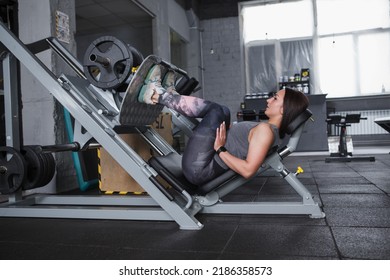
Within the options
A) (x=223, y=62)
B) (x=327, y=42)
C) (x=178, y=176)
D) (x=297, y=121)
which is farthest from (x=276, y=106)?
(x=327, y=42)

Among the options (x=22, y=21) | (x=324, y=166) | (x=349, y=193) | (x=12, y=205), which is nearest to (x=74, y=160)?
(x=12, y=205)

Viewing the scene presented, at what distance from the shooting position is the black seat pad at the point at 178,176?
2064mm

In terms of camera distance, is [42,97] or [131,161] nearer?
[131,161]

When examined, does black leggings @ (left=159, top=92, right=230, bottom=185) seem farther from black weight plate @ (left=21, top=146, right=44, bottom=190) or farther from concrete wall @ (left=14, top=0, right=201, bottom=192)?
concrete wall @ (left=14, top=0, right=201, bottom=192)

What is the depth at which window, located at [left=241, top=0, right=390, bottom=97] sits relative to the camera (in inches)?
328

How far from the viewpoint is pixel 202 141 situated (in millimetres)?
2018

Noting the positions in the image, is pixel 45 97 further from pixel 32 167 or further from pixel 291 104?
pixel 291 104

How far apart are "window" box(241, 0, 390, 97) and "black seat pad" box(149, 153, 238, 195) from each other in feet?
23.1

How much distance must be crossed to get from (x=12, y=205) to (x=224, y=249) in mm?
1736

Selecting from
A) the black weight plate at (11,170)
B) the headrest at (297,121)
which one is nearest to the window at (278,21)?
the headrest at (297,121)

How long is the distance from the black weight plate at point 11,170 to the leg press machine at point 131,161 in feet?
0.26

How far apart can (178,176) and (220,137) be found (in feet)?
1.30

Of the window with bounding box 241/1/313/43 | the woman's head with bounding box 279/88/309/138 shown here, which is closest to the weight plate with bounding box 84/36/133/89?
the woman's head with bounding box 279/88/309/138

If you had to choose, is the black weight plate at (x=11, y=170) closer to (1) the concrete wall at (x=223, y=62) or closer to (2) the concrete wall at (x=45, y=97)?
(2) the concrete wall at (x=45, y=97)
